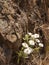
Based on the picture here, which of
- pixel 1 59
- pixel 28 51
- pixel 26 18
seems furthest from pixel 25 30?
pixel 1 59

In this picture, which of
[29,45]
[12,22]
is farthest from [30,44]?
[12,22]

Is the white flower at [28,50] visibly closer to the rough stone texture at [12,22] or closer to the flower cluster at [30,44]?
the flower cluster at [30,44]

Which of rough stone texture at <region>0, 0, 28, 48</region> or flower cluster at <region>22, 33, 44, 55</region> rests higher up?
rough stone texture at <region>0, 0, 28, 48</region>

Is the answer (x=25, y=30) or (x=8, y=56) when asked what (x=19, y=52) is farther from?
(x=25, y=30)

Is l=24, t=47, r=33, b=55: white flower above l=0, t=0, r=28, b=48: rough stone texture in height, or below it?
below

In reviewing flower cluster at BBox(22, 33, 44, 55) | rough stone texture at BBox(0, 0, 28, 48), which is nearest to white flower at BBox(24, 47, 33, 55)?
flower cluster at BBox(22, 33, 44, 55)

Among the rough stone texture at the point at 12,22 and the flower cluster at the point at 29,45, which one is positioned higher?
the rough stone texture at the point at 12,22

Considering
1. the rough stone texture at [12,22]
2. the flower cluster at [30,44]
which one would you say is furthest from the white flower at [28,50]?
the rough stone texture at [12,22]

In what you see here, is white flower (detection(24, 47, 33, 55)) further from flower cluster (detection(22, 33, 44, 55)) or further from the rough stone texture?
the rough stone texture

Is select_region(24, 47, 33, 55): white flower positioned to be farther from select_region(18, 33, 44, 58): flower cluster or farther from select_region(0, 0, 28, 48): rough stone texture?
select_region(0, 0, 28, 48): rough stone texture
